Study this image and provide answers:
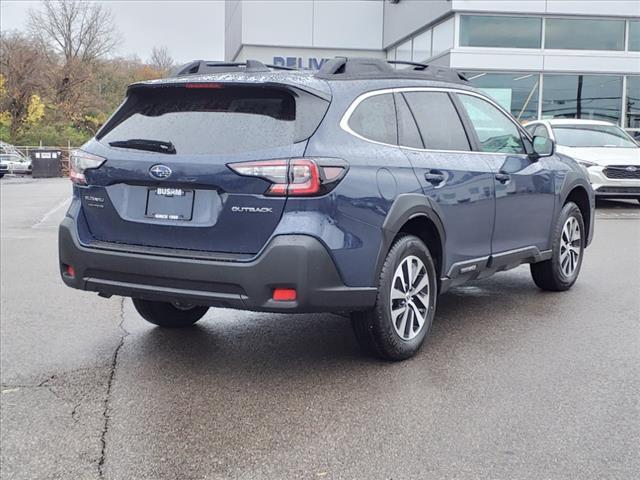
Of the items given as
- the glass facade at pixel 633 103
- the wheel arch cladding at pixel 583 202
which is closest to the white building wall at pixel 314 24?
the glass facade at pixel 633 103

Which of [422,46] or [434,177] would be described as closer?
[434,177]

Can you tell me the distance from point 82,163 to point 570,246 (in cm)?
442

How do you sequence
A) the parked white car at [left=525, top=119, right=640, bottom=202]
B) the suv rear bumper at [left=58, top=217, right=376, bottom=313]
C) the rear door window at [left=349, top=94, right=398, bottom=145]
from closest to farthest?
the suv rear bumper at [left=58, top=217, right=376, bottom=313]
the rear door window at [left=349, top=94, right=398, bottom=145]
the parked white car at [left=525, top=119, right=640, bottom=202]

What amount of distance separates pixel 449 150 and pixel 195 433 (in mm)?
2664

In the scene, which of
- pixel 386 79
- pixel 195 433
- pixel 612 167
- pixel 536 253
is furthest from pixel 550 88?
pixel 195 433

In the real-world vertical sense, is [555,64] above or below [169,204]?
above

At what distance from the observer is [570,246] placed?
712 cm

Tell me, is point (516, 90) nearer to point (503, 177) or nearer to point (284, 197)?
point (503, 177)

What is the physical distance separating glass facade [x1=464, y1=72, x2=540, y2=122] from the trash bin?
69.6 feet

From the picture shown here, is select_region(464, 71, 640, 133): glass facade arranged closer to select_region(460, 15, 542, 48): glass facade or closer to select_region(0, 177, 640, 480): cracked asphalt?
select_region(460, 15, 542, 48): glass facade

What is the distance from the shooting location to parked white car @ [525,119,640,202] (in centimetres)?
1401

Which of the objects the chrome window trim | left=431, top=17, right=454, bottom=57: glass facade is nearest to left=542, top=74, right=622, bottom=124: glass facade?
left=431, top=17, right=454, bottom=57: glass facade

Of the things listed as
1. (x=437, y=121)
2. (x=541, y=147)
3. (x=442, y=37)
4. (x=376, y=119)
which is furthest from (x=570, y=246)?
(x=442, y=37)

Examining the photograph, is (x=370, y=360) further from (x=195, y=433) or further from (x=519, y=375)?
(x=195, y=433)
